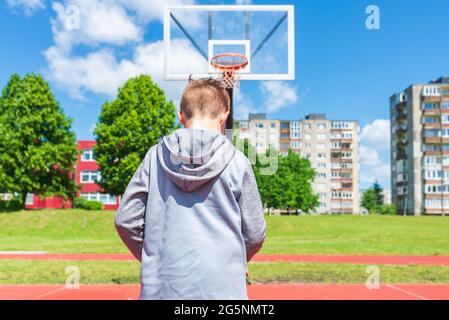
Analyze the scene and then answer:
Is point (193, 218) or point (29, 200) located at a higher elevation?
point (193, 218)

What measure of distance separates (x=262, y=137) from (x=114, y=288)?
74222mm

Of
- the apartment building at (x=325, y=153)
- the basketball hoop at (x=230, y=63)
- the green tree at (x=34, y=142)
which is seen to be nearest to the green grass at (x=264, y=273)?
the basketball hoop at (x=230, y=63)

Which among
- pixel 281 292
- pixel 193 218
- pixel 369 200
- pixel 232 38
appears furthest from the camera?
pixel 369 200

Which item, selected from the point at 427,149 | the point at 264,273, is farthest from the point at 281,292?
the point at 427,149

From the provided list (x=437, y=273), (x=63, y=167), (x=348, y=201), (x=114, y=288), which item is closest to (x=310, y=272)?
(x=437, y=273)

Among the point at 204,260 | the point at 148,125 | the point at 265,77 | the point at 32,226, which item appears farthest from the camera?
the point at 148,125

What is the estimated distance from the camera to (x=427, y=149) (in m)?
62.4

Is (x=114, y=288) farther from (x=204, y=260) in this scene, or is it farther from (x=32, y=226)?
(x=32, y=226)

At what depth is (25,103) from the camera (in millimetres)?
30000

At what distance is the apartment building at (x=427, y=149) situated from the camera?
200 ft

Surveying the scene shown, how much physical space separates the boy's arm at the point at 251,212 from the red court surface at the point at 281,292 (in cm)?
500

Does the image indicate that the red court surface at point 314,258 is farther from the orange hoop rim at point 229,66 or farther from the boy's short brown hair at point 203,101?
the boy's short brown hair at point 203,101

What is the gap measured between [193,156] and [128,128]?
102ft

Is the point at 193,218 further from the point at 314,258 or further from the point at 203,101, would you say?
the point at 314,258
